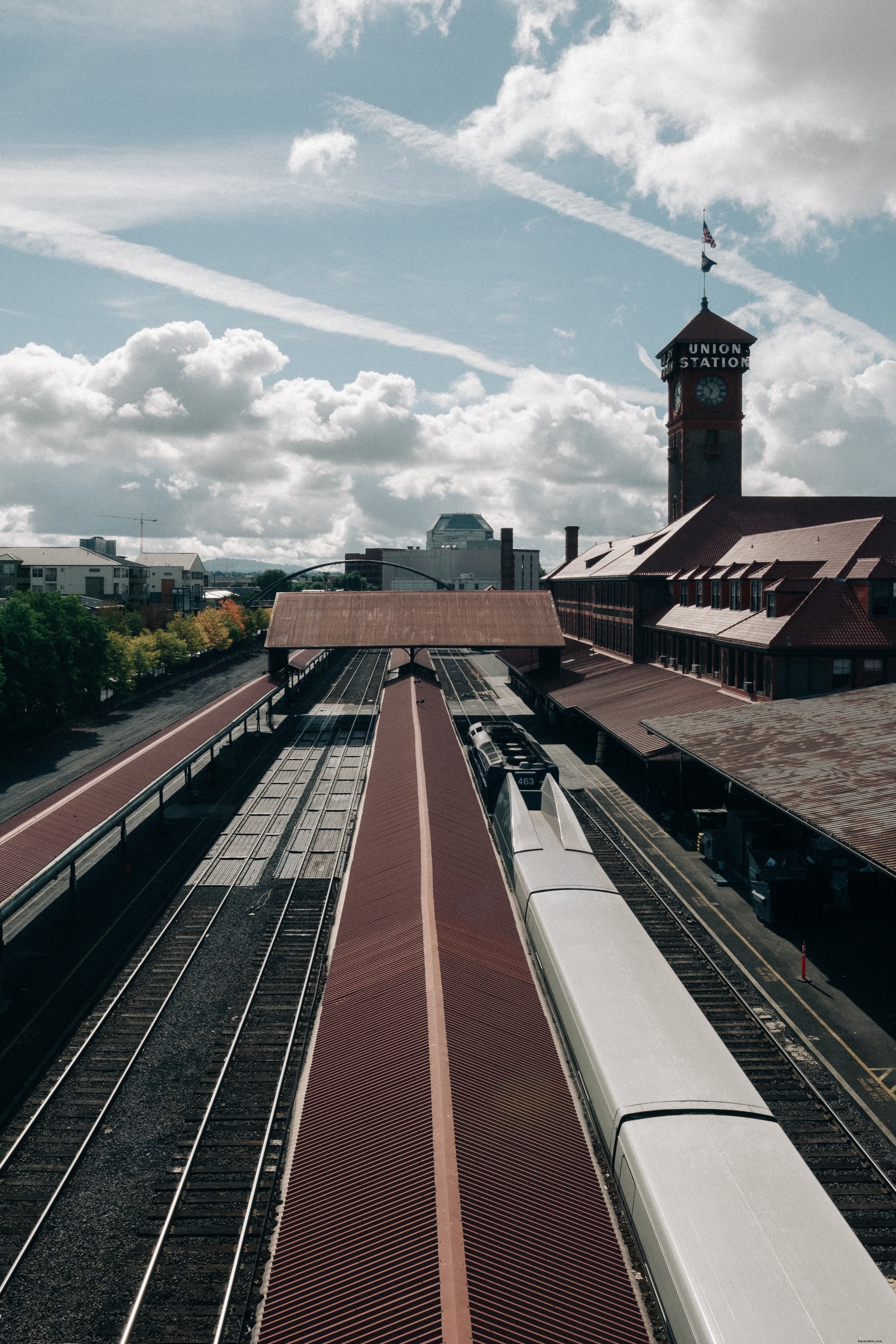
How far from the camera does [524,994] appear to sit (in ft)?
59.3

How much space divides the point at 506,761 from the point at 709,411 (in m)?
55.7

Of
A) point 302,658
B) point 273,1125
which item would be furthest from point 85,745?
point 273,1125

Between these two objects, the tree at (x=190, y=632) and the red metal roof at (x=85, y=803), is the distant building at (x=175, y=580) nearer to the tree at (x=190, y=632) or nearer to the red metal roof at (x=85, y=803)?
the tree at (x=190, y=632)

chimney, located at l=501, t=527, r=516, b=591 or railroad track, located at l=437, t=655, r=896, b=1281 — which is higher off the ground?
chimney, located at l=501, t=527, r=516, b=591

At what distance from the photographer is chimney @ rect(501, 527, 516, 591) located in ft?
458

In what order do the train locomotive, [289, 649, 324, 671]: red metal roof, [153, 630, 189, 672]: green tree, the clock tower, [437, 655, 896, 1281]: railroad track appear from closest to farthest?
[437, 655, 896, 1281]: railroad track < the train locomotive < the clock tower < [289, 649, 324, 671]: red metal roof < [153, 630, 189, 672]: green tree

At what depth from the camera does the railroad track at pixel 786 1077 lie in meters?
15.8

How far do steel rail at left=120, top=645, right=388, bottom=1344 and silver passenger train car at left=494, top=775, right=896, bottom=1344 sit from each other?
6.90 meters

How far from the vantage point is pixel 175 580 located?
164 meters

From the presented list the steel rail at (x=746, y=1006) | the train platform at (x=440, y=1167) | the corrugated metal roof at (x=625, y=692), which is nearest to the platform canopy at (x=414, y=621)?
the corrugated metal roof at (x=625, y=692)

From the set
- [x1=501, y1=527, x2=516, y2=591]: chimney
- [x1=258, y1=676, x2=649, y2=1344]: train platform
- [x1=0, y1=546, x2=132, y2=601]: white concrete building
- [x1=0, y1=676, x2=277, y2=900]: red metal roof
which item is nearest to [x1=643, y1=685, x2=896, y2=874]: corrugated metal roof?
[x1=258, y1=676, x2=649, y2=1344]: train platform

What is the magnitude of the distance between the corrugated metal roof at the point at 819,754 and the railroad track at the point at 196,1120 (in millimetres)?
15791

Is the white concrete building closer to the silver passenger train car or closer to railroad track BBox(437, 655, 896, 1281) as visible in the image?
railroad track BBox(437, 655, 896, 1281)

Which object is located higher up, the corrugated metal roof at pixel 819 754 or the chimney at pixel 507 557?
the chimney at pixel 507 557
